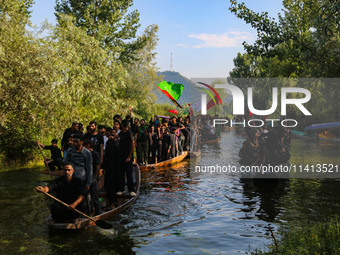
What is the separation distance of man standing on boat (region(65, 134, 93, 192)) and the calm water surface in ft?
3.94

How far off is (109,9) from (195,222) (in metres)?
33.9

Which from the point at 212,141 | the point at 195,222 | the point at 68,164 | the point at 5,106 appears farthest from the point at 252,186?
the point at 212,141

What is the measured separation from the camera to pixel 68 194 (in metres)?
9.15

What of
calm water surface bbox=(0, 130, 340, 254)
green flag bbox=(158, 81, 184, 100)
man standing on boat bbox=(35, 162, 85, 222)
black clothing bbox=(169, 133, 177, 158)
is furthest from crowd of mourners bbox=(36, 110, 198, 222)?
green flag bbox=(158, 81, 184, 100)

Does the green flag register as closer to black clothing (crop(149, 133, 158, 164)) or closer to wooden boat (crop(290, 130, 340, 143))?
black clothing (crop(149, 133, 158, 164))

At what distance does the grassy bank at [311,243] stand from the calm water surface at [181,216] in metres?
0.76

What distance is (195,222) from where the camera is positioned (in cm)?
1081

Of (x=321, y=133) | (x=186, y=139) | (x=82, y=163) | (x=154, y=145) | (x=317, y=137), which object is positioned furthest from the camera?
(x=317, y=137)

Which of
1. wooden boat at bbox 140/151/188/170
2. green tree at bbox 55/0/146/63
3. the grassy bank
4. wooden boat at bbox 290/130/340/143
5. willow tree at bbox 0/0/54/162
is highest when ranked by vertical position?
green tree at bbox 55/0/146/63

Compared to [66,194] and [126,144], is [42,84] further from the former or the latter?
[66,194]

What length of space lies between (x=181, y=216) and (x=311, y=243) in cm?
425

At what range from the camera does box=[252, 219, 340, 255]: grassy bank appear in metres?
7.51

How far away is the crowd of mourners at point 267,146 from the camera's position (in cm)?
1709

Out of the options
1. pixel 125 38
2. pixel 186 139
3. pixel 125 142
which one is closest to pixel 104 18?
pixel 125 38
